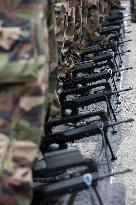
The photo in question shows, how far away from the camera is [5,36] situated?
2.61m

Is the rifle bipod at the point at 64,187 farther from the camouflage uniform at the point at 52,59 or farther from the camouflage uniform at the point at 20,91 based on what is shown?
the camouflage uniform at the point at 52,59

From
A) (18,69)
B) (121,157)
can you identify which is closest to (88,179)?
(18,69)

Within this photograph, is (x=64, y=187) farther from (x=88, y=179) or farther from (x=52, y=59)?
(x=52, y=59)

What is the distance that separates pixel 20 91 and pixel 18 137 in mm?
234

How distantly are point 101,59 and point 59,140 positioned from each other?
158 inches

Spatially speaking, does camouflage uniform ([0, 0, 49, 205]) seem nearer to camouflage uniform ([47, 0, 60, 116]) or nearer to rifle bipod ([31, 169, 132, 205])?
rifle bipod ([31, 169, 132, 205])

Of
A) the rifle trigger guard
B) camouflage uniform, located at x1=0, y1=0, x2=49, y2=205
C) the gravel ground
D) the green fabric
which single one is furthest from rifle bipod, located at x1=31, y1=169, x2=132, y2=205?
the gravel ground

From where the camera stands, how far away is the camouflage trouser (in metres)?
2.69

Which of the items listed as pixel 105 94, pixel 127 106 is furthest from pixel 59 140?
pixel 127 106

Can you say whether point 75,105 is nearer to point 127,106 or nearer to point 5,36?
point 127,106

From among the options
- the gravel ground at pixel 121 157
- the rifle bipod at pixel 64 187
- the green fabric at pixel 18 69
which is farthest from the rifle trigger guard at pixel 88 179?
the gravel ground at pixel 121 157

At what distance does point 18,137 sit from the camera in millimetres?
2736

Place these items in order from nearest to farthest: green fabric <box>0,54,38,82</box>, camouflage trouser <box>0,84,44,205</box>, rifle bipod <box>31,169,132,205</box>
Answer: green fabric <box>0,54,38,82</box>, camouflage trouser <box>0,84,44,205</box>, rifle bipod <box>31,169,132,205</box>

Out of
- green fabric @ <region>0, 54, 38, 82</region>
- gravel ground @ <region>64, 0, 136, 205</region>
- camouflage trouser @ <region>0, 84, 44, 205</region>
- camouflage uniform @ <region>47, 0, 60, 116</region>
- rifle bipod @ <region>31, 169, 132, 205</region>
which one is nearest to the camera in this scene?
green fabric @ <region>0, 54, 38, 82</region>
